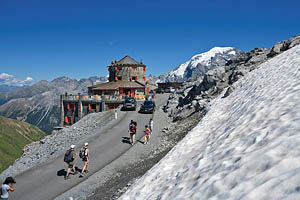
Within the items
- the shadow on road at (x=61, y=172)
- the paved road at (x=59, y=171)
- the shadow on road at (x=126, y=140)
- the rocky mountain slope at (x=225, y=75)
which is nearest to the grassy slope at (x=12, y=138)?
the paved road at (x=59, y=171)

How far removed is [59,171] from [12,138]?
217ft

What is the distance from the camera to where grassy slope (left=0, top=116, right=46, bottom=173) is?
53.3 metres

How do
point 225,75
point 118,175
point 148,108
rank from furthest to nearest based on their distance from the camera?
1. point 148,108
2. point 225,75
3. point 118,175

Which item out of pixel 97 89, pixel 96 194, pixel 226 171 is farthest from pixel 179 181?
pixel 97 89

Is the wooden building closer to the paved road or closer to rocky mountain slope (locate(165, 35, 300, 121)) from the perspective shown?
rocky mountain slope (locate(165, 35, 300, 121))

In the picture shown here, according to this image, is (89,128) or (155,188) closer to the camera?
(155,188)

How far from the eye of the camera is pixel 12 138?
67.1 meters

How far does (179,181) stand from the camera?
4742 mm

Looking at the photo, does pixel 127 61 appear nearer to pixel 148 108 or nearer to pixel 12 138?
pixel 148 108

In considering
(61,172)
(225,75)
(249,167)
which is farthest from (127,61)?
(249,167)

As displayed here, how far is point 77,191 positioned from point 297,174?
11.2 meters

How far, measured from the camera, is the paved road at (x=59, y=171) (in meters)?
11.4

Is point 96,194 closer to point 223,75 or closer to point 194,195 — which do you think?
point 194,195

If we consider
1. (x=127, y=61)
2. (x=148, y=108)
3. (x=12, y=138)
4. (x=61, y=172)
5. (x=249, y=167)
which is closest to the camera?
(x=249, y=167)
